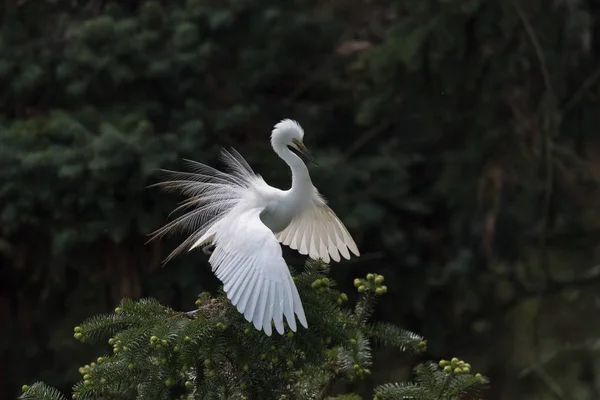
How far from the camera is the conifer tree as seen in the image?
1735mm

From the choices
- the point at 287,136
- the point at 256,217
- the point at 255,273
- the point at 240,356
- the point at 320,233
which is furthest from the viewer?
the point at 320,233

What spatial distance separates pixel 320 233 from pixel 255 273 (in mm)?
677

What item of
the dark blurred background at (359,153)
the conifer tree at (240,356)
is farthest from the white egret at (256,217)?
the dark blurred background at (359,153)

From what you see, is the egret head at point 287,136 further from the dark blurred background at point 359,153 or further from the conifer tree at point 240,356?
the dark blurred background at point 359,153

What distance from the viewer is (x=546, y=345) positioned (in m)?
4.61

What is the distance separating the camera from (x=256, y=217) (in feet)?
7.73

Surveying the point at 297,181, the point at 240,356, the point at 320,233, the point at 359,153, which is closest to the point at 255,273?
the point at 240,356

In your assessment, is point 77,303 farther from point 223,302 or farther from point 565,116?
point 223,302

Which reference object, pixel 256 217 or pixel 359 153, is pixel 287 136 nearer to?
pixel 256 217

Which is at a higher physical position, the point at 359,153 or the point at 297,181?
the point at 297,181

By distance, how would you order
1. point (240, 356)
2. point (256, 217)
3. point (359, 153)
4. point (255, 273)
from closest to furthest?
point (240, 356)
point (255, 273)
point (256, 217)
point (359, 153)

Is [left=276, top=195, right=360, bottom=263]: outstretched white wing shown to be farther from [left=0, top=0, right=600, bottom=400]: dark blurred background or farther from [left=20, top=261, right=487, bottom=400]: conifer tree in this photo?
[left=0, top=0, right=600, bottom=400]: dark blurred background

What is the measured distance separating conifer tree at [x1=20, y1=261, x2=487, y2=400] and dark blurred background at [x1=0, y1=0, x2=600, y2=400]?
2139 mm

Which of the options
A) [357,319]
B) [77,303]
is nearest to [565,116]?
[77,303]
